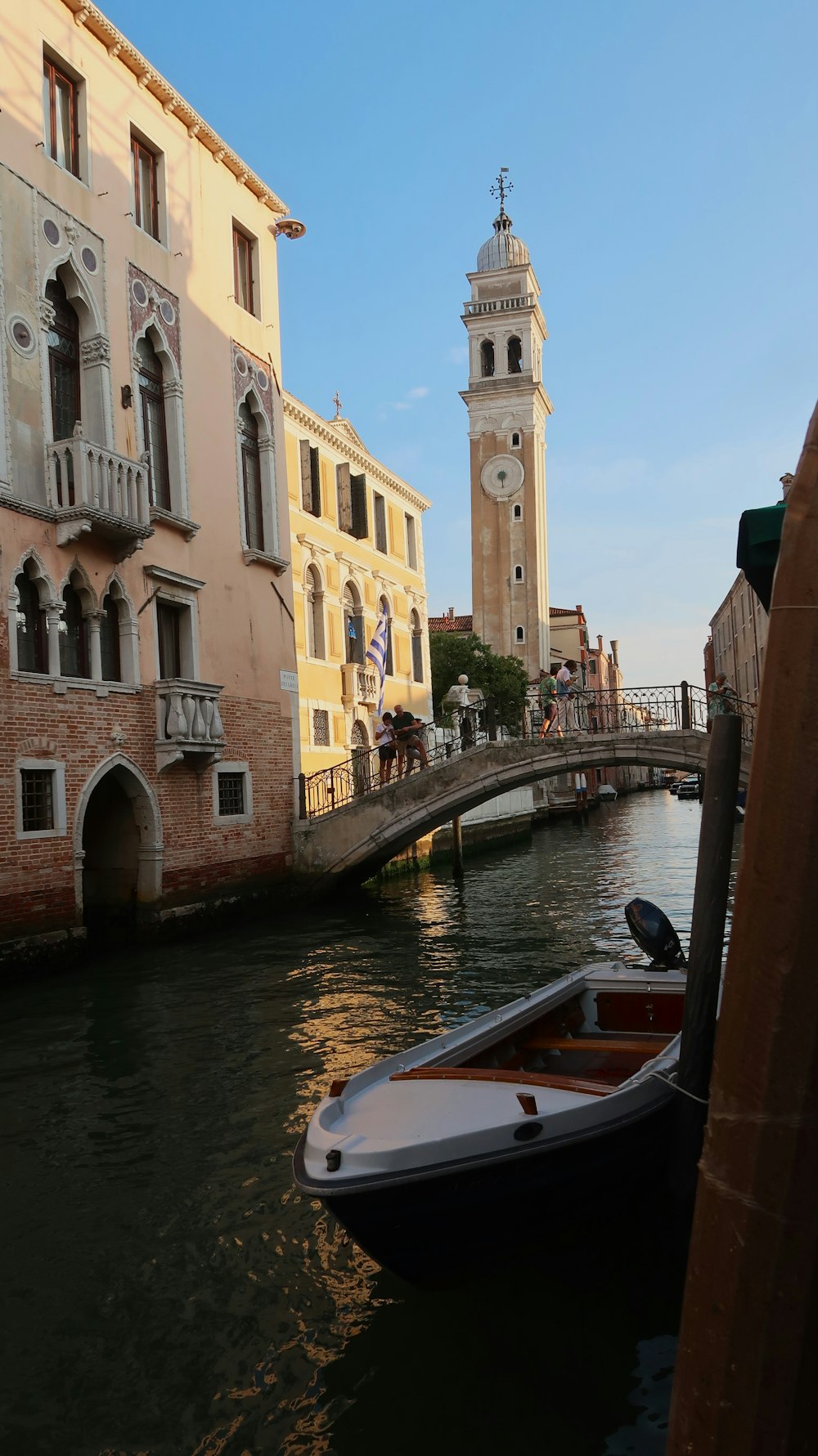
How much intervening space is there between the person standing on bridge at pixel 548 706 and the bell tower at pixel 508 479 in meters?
26.6

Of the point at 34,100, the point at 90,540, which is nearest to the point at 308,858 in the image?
the point at 90,540

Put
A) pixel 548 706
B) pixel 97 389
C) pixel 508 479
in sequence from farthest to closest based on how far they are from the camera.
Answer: pixel 508 479, pixel 548 706, pixel 97 389

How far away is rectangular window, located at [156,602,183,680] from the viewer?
40.0 ft

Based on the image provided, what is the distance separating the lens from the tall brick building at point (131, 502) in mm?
9789

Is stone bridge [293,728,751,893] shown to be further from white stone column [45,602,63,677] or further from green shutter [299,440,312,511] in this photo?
green shutter [299,440,312,511]

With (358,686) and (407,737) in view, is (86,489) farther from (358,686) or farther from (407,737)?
(358,686)

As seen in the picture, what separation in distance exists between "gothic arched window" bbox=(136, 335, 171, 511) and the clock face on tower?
31.4 metres

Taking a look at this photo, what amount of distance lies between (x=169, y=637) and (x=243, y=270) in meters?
5.42

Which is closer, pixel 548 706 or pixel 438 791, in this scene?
pixel 438 791

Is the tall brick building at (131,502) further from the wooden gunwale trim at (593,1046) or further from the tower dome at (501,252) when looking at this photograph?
the tower dome at (501,252)

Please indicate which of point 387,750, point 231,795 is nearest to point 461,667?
point 387,750

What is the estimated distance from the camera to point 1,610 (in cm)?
939

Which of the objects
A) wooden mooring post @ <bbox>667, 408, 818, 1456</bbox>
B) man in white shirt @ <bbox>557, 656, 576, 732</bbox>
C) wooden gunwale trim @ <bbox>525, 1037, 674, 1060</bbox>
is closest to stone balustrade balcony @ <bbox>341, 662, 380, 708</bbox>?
man in white shirt @ <bbox>557, 656, 576, 732</bbox>

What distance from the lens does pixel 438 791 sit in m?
14.4
